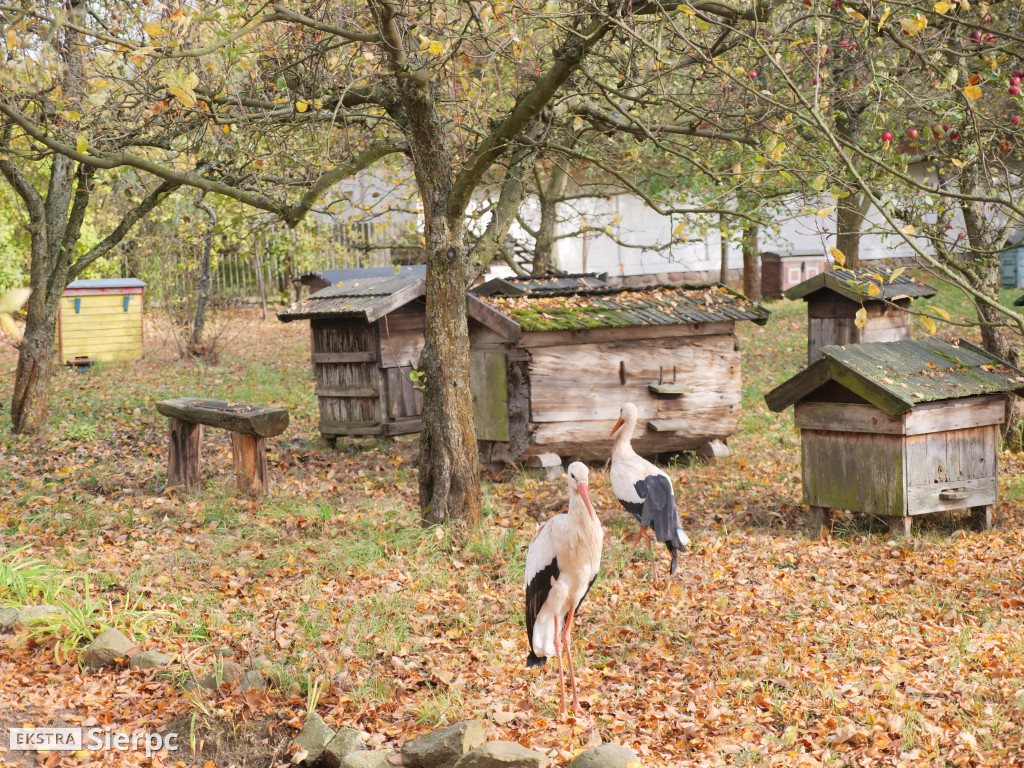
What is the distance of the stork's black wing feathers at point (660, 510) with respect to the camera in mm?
6938

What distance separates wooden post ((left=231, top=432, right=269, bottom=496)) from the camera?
923cm

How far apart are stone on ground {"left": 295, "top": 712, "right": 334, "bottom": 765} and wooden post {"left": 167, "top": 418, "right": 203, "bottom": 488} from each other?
538cm

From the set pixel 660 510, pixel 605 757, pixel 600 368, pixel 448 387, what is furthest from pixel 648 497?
pixel 600 368

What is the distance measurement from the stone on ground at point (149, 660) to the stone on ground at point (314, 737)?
108cm

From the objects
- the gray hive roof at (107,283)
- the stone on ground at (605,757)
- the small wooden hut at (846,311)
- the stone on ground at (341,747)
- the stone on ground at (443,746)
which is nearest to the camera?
the stone on ground at (605,757)

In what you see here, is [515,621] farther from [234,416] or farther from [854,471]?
[234,416]

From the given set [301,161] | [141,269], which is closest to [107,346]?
[141,269]

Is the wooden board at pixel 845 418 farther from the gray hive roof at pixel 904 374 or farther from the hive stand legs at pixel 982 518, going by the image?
the hive stand legs at pixel 982 518

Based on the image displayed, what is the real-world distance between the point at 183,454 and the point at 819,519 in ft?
21.2

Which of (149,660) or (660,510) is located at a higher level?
(660,510)

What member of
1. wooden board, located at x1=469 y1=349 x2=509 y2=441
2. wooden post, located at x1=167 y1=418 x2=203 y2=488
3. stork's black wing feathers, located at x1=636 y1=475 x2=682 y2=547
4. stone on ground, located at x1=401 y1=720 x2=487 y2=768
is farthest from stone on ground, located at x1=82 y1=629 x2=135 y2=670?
wooden board, located at x1=469 y1=349 x2=509 y2=441

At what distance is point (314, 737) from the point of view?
4.65 m

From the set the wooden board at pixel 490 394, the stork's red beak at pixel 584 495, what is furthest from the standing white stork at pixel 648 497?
the wooden board at pixel 490 394

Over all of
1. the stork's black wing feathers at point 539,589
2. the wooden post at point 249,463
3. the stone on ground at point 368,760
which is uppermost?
the wooden post at point 249,463
